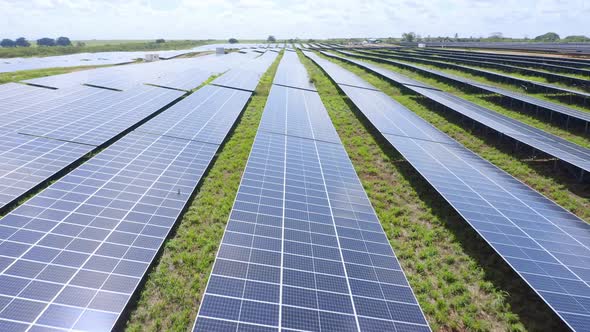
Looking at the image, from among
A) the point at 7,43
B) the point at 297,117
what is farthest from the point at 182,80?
the point at 7,43

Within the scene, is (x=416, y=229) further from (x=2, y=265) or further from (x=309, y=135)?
(x=2, y=265)

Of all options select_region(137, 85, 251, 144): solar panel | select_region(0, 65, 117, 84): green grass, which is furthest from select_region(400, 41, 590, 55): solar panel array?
select_region(0, 65, 117, 84): green grass

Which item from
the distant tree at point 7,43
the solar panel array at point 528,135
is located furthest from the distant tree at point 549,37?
the distant tree at point 7,43

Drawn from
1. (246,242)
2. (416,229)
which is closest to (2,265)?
(246,242)

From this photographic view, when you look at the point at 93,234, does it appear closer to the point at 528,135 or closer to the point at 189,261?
the point at 189,261

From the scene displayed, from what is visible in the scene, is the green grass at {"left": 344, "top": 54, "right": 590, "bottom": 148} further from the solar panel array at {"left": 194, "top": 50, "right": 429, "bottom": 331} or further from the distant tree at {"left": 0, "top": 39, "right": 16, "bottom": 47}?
the distant tree at {"left": 0, "top": 39, "right": 16, "bottom": 47}

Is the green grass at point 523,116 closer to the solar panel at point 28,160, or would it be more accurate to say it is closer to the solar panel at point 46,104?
the solar panel at point 28,160

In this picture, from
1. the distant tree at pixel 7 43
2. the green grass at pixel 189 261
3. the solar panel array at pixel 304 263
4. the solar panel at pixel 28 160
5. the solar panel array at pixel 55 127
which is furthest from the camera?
the distant tree at pixel 7 43
